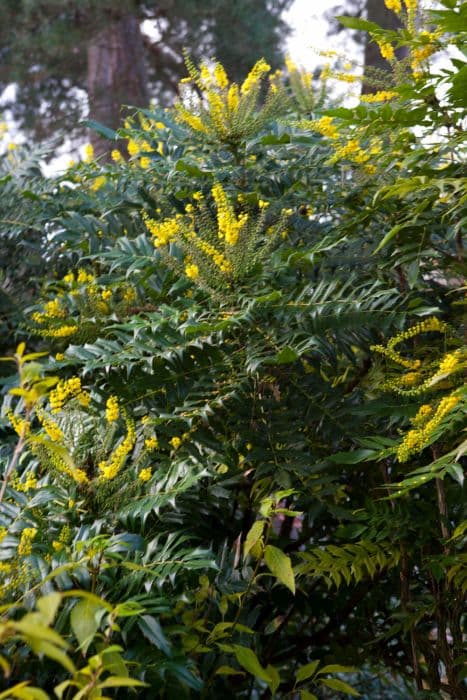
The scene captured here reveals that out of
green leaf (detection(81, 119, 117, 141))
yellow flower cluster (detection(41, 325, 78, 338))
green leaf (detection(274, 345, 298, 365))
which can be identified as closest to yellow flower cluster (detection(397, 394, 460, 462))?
green leaf (detection(274, 345, 298, 365))

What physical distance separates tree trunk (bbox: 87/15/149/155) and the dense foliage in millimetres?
4940

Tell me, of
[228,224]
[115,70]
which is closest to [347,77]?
[228,224]

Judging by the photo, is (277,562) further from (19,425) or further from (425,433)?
(19,425)

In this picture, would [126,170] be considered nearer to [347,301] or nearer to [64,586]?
[347,301]

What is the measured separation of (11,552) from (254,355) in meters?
0.65

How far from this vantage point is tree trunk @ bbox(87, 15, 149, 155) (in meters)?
7.12

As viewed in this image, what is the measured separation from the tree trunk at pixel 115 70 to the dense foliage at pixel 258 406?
494 cm

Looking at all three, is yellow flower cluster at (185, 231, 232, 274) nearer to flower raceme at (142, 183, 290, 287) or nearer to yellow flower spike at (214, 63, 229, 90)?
flower raceme at (142, 183, 290, 287)

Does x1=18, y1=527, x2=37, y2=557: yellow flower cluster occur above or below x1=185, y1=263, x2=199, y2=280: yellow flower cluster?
below

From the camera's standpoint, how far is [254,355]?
181cm

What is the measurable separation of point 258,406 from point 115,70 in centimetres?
600

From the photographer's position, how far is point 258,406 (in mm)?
Answer: 1949

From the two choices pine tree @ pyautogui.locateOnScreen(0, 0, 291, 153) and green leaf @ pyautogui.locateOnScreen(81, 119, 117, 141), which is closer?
green leaf @ pyautogui.locateOnScreen(81, 119, 117, 141)

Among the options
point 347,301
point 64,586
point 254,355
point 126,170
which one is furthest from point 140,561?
point 126,170
